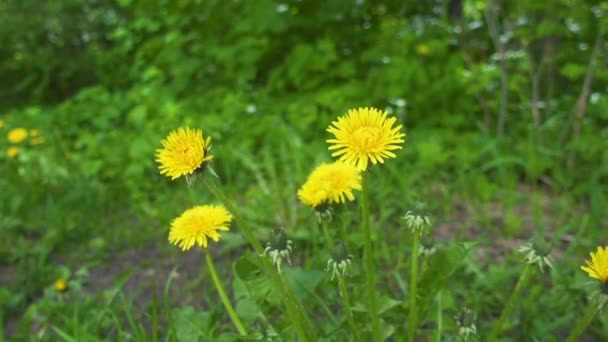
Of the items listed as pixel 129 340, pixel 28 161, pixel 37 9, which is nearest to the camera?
pixel 129 340

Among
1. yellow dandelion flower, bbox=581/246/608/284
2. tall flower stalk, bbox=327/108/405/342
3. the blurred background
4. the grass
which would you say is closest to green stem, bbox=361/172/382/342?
tall flower stalk, bbox=327/108/405/342

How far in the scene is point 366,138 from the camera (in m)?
0.95

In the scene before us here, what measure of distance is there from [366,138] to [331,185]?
33 cm

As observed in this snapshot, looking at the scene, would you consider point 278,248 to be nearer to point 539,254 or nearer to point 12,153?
point 539,254

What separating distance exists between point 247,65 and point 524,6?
183cm

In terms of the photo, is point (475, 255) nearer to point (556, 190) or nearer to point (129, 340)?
point (556, 190)

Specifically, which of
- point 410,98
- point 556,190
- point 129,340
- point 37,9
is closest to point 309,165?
point 410,98

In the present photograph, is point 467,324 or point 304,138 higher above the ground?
point 467,324

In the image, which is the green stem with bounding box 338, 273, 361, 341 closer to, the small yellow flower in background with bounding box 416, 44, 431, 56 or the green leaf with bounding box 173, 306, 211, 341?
the green leaf with bounding box 173, 306, 211, 341

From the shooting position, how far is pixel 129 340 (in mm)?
1798

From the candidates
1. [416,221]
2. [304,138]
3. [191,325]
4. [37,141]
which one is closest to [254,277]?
[191,325]

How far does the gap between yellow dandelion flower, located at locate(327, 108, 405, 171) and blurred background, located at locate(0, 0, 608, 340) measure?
1006mm

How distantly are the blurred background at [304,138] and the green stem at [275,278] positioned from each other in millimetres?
774

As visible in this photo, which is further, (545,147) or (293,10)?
(293,10)
